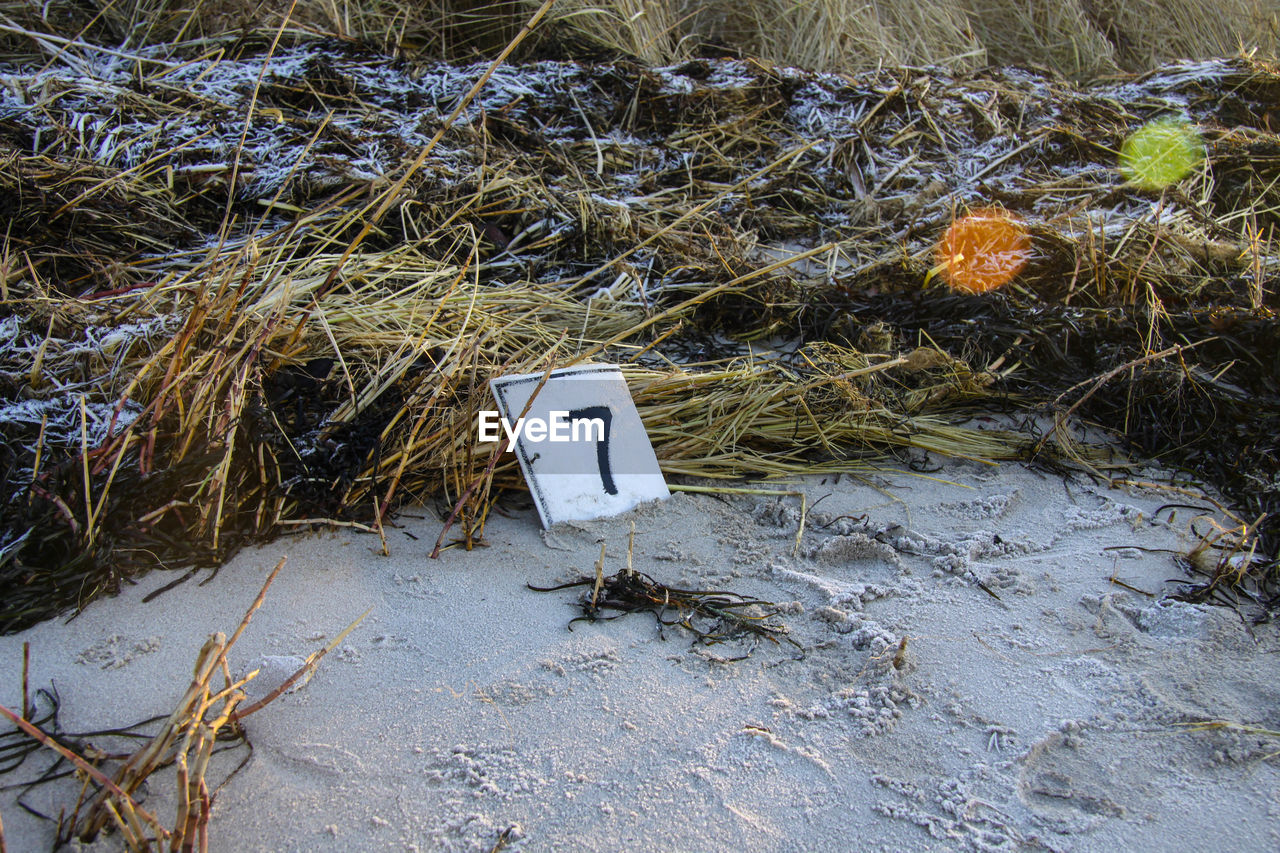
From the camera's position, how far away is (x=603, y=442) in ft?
6.19

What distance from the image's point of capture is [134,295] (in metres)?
1.99

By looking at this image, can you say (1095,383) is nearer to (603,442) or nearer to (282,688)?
(603,442)

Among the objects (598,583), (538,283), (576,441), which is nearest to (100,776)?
(598,583)

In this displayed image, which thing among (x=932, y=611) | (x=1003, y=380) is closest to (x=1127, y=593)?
(x=932, y=611)

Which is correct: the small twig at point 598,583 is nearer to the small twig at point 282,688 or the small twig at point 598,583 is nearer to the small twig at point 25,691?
the small twig at point 282,688

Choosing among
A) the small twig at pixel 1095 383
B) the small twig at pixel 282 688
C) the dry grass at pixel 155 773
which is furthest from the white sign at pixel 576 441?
the small twig at pixel 1095 383

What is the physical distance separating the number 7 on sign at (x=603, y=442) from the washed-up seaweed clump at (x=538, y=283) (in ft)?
0.47

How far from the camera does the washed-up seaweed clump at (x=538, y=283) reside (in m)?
1.67

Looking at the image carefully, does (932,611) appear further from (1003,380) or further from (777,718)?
(1003,380)

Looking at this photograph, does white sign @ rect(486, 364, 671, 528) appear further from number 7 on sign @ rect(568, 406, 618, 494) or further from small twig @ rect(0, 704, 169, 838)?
small twig @ rect(0, 704, 169, 838)

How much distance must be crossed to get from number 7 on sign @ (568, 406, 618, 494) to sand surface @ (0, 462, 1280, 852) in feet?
0.35

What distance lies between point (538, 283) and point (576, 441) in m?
0.77

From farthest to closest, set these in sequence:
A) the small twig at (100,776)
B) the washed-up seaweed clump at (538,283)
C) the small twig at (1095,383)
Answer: the small twig at (1095,383) < the washed-up seaweed clump at (538,283) < the small twig at (100,776)

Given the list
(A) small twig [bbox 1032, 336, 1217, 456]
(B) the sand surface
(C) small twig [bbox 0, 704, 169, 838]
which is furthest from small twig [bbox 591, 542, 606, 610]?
(A) small twig [bbox 1032, 336, 1217, 456]
